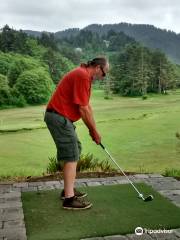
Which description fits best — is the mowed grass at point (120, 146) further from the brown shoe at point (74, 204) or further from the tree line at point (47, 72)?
the tree line at point (47, 72)

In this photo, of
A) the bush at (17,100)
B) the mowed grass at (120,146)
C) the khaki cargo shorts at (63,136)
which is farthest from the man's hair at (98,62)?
the bush at (17,100)

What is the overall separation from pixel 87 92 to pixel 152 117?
94.2 ft

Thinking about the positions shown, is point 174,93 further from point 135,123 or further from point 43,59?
point 135,123

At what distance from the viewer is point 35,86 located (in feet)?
196

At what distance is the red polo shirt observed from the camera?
4895 mm

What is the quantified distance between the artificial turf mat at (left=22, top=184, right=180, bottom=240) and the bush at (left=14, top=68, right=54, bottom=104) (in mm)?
51712

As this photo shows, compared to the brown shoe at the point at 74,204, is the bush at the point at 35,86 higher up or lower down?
lower down

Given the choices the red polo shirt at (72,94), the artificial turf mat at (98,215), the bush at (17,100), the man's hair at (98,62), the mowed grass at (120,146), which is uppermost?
the man's hair at (98,62)

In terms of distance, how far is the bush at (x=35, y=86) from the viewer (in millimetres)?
57625

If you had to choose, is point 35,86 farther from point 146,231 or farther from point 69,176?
point 146,231

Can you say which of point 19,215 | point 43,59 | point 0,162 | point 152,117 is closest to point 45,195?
point 19,215

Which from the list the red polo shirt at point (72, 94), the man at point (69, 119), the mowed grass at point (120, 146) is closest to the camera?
the red polo shirt at point (72, 94)

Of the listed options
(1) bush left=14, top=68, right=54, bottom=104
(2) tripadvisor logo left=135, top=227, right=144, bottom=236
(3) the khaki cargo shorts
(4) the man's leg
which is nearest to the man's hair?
(3) the khaki cargo shorts

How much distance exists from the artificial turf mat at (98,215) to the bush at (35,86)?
5171 centimetres
